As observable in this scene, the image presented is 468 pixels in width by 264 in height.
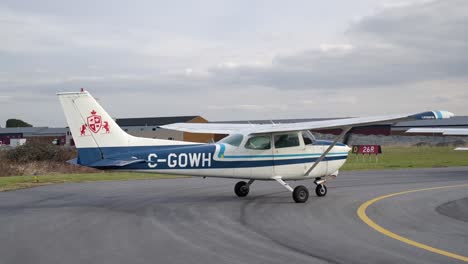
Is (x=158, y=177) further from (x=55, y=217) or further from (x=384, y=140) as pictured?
(x=384, y=140)

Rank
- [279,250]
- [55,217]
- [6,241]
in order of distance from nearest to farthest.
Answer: [279,250] < [6,241] < [55,217]

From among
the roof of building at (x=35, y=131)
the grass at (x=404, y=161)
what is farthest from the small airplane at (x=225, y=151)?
the roof of building at (x=35, y=131)

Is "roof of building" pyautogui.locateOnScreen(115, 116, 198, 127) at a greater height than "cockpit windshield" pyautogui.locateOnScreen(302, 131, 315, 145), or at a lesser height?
greater

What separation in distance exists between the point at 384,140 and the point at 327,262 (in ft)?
226

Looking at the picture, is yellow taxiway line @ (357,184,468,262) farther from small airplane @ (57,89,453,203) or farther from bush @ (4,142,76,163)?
bush @ (4,142,76,163)

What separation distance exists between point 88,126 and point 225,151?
12.2 ft

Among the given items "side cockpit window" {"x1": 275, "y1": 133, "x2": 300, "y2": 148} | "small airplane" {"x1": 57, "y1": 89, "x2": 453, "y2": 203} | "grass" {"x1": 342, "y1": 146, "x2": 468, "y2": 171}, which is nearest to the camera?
"small airplane" {"x1": 57, "y1": 89, "x2": 453, "y2": 203}

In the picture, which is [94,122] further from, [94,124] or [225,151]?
[225,151]

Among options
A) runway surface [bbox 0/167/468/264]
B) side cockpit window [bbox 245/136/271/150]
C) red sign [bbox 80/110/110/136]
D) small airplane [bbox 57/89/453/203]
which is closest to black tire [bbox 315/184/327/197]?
small airplane [bbox 57/89/453/203]

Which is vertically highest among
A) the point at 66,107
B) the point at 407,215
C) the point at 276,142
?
the point at 66,107

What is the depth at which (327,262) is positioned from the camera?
291 inches

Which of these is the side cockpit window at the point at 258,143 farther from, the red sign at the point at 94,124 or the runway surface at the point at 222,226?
the red sign at the point at 94,124

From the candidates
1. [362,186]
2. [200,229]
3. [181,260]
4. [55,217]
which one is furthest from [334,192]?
[181,260]

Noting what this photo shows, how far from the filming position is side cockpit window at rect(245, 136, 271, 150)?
1501cm
